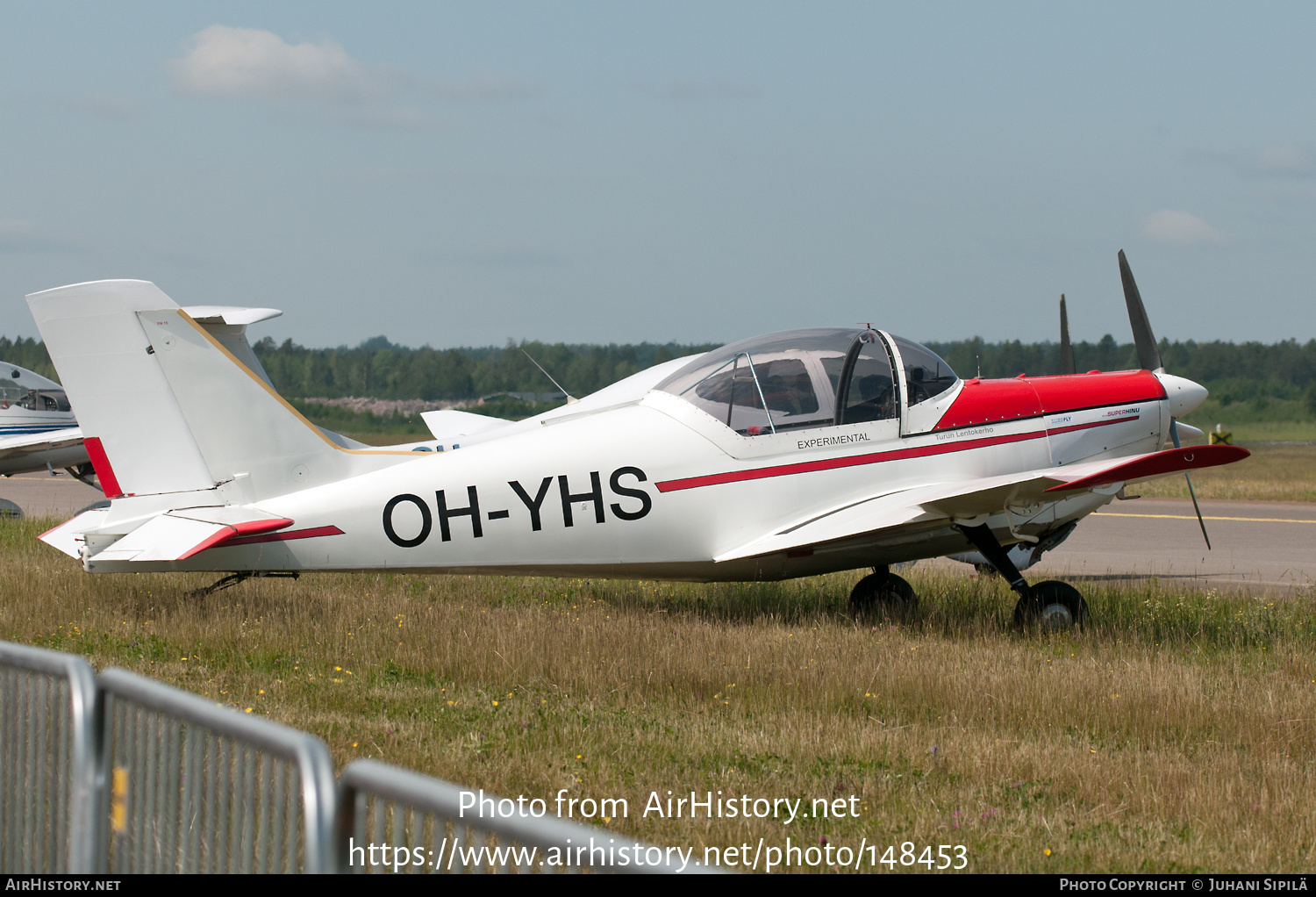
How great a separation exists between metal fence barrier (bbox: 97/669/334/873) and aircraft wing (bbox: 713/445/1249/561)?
19.6 feet

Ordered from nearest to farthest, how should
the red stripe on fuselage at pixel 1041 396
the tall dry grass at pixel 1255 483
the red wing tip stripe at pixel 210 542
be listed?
the red wing tip stripe at pixel 210 542
the red stripe on fuselage at pixel 1041 396
the tall dry grass at pixel 1255 483

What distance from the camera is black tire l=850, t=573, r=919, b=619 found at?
9672 mm

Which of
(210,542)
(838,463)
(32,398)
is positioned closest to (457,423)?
(210,542)

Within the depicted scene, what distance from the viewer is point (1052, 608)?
8734 mm

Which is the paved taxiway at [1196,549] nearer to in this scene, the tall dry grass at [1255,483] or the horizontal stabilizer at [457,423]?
the tall dry grass at [1255,483]

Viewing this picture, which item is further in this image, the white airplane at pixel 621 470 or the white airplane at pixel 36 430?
the white airplane at pixel 36 430

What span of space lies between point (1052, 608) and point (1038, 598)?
0.13 meters

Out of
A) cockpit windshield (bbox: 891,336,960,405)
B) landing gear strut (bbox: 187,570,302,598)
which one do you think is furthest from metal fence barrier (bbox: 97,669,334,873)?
cockpit windshield (bbox: 891,336,960,405)

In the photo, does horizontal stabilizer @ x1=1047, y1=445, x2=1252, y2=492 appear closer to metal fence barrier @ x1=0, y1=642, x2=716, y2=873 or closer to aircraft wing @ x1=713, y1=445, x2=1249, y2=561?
aircraft wing @ x1=713, y1=445, x2=1249, y2=561

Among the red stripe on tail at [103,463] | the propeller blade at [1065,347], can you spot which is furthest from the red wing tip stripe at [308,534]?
the propeller blade at [1065,347]

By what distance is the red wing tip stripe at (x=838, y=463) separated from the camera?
28.0 ft

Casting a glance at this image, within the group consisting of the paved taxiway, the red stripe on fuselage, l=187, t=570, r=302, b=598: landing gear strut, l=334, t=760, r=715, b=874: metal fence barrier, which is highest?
the red stripe on fuselage

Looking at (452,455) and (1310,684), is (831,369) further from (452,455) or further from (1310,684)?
(1310,684)

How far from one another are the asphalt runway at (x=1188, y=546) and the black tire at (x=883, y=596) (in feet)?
10.3
